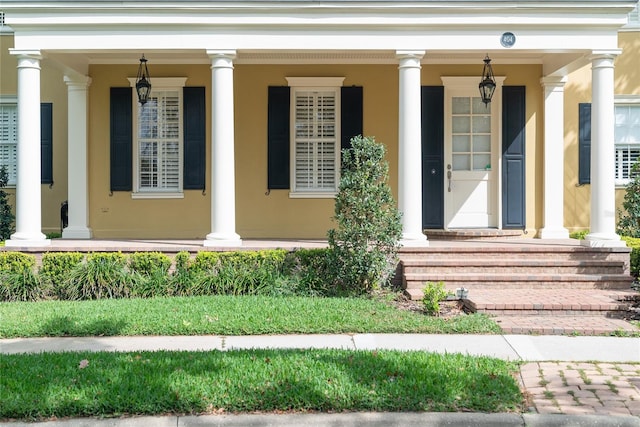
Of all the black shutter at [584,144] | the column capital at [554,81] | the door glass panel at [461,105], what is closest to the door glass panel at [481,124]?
the door glass panel at [461,105]

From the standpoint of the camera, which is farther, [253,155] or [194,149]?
[253,155]

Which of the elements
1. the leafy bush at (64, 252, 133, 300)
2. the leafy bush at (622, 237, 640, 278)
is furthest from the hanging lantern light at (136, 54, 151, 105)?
the leafy bush at (622, 237, 640, 278)

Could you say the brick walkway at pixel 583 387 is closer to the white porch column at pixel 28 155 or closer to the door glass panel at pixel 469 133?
the door glass panel at pixel 469 133

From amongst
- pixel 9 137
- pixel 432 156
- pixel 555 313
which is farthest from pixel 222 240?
pixel 9 137

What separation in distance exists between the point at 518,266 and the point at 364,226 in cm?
274

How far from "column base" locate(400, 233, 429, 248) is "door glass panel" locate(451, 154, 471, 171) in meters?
3.21

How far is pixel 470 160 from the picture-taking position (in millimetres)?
13203

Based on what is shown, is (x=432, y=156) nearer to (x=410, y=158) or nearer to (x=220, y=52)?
(x=410, y=158)

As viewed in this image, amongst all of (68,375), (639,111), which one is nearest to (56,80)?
(68,375)

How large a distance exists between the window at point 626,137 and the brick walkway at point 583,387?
336 inches

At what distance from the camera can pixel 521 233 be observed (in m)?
13.0

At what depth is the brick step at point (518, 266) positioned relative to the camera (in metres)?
10.2

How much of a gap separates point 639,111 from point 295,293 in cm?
888

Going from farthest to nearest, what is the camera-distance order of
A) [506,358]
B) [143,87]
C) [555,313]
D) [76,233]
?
[76,233], [143,87], [555,313], [506,358]
